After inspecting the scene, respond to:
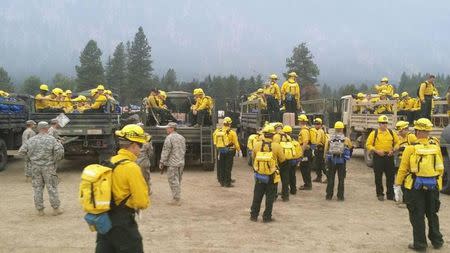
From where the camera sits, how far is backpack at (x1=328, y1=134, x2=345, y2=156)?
10.3m

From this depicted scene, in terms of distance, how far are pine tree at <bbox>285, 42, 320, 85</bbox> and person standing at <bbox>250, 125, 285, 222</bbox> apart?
220 feet

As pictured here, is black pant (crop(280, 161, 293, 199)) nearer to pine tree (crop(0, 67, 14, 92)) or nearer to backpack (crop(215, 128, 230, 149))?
backpack (crop(215, 128, 230, 149))

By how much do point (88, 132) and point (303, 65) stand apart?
6356 cm

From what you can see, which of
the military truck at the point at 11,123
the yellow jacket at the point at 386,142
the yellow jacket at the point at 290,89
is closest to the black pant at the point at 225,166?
the yellow jacket at the point at 386,142

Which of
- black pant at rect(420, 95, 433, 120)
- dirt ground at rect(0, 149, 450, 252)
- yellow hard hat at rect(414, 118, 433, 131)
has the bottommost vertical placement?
dirt ground at rect(0, 149, 450, 252)

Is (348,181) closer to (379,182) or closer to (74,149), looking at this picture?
(379,182)

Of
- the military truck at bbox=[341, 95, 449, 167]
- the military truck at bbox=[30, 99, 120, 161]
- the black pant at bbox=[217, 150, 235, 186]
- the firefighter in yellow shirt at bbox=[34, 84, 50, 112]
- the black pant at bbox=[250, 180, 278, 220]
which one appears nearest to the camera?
the black pant at bbox=[250, 180, 278, 220]

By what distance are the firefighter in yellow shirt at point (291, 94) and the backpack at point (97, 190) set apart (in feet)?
39.7

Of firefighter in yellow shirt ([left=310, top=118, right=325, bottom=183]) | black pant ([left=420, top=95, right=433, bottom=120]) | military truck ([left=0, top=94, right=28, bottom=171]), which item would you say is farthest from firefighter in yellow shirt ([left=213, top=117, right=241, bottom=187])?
military truck ([left=0, top=94, right=28, bottom=171])

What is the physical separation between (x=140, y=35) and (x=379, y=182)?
70.4m

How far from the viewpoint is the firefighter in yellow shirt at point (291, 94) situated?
15.8 metres

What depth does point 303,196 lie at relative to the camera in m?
11.0

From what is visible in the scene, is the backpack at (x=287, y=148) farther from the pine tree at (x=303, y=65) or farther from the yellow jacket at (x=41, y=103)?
the pine tree at (x=303, y=65)

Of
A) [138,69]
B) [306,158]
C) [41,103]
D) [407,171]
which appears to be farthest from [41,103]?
[138,69]
